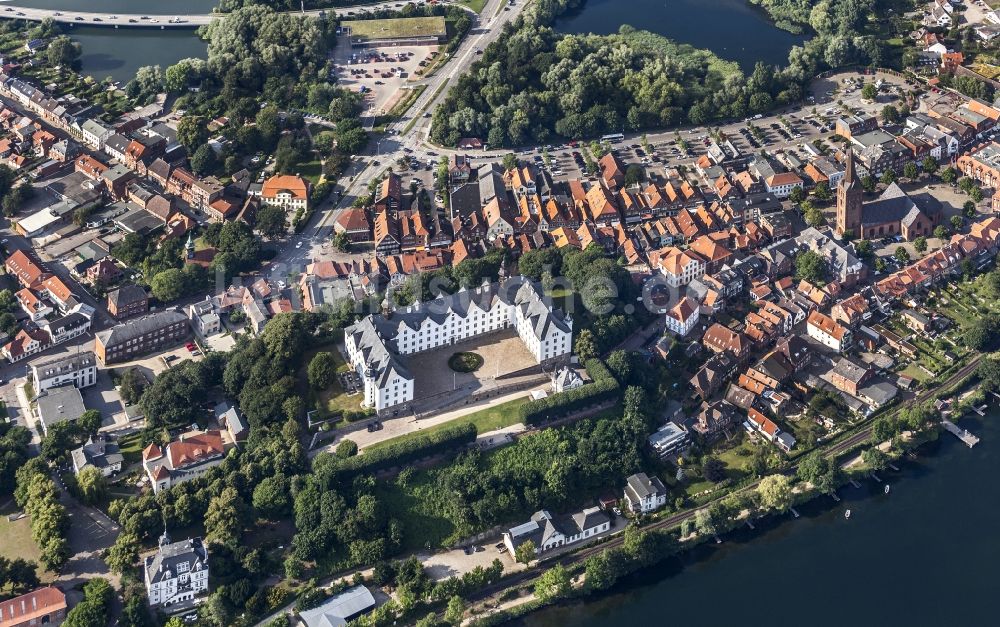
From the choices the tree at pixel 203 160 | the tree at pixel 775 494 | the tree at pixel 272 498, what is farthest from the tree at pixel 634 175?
the tree at pixel 272 498

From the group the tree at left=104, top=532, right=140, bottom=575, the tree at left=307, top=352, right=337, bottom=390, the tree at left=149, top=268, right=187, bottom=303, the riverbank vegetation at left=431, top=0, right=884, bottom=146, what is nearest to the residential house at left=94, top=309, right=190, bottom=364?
the tree at left=149, top=268, right=187, bottom=303

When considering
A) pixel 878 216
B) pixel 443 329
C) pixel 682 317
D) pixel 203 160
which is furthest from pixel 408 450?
pixel 878 216

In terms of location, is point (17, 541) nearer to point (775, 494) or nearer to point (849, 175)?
point (775, 494)

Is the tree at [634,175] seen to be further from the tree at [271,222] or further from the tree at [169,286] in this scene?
the tree at [169,286]

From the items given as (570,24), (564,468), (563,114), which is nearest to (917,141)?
(563,114)

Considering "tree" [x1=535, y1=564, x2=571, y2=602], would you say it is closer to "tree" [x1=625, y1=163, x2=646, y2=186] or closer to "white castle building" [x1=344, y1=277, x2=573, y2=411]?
"white castle building" [x1=344, y1=277, x2=573, y2=411]

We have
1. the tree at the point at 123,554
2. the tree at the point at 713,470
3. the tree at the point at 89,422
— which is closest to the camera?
the tree at the point at 123,554

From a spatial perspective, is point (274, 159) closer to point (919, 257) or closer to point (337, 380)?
point (337, 380)
